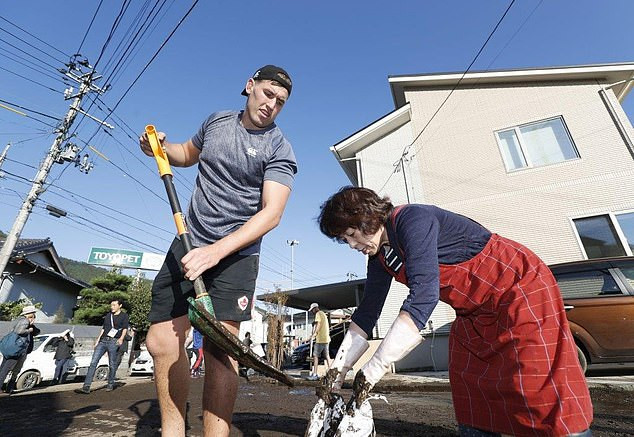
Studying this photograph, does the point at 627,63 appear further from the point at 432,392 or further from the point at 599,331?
the point at 432,392

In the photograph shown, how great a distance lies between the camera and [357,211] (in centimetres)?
163

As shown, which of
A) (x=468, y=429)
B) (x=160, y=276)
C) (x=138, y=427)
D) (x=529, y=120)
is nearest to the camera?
(x=468, y=429)

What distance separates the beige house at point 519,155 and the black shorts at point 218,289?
8237 mm

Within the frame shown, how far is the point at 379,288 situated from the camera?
1.91 meters

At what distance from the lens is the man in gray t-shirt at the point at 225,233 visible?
1.56 meters

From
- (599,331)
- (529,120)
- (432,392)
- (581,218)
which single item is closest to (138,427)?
(432,392)

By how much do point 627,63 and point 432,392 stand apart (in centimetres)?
1003

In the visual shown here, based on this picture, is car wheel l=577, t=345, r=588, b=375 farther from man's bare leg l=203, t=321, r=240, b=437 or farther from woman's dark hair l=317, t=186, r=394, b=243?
man's bare leg l=203, t=321, r=240, b=437

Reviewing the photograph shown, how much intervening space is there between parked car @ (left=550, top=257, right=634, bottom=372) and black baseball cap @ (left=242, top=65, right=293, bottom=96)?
494 cm

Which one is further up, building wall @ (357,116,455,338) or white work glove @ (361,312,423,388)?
building wall @ (357,116,455,338)

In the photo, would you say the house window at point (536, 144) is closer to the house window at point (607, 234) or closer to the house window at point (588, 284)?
the house window at point (607, 234)

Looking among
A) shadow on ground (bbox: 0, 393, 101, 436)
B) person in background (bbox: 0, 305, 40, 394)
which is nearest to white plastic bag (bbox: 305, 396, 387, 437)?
shadow on ground (bbox: 0, 393, 101, 436)

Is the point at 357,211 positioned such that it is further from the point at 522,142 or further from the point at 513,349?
the point at 522,142

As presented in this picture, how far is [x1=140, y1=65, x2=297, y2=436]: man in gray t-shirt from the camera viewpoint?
5.10ft
